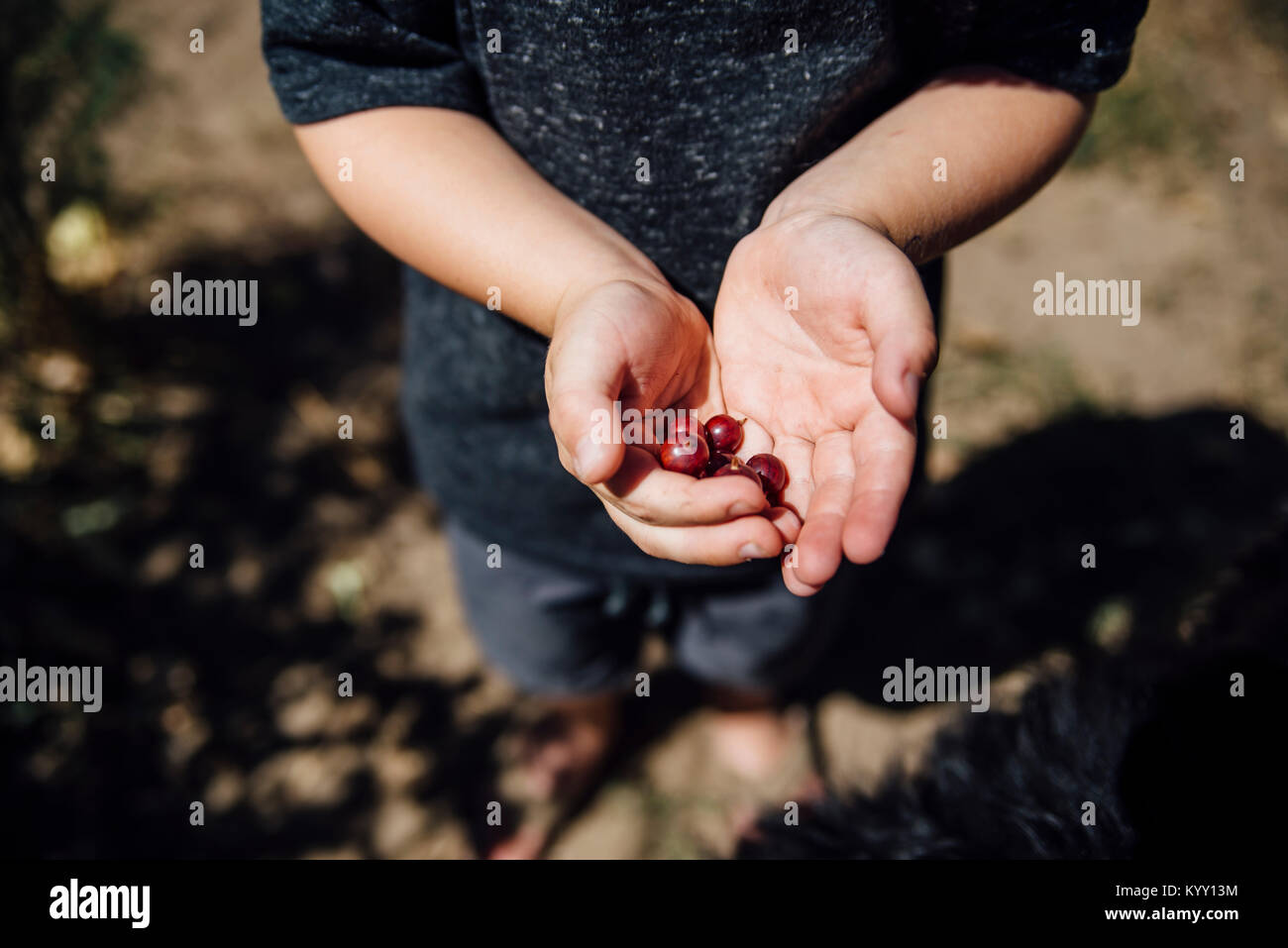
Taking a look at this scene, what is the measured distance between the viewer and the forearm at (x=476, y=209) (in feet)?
4.73

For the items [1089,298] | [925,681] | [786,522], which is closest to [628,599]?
[786,522]

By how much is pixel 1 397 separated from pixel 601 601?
292cm

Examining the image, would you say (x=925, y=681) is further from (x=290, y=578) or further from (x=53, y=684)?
(x=53, y=684)

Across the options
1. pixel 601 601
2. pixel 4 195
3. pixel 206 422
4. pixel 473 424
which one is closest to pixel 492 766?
pixel 601 601

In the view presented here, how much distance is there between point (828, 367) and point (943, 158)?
1.42ft

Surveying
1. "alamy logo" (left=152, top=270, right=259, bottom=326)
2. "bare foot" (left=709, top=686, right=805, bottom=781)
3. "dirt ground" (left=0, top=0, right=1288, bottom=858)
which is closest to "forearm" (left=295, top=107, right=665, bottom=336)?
"dirt ground" (left=0, top=0, right=1288, bottom=858)

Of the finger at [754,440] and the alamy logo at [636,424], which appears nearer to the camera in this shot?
the alamy logo at [636,424]

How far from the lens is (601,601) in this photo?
2.25 m

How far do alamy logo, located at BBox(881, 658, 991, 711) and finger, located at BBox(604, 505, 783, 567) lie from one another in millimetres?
2332

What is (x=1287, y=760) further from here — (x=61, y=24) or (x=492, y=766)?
(x=61, y=24)

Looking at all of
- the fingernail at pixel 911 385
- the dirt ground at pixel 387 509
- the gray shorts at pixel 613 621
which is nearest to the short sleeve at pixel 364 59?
the fingernail at pixel 911 385

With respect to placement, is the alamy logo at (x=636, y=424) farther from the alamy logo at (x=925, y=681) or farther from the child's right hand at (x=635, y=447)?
the alamy logo at (x=925, y=681)

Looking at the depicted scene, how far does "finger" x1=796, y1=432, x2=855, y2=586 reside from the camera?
4.16 ft

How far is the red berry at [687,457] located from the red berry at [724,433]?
8 centimetres
